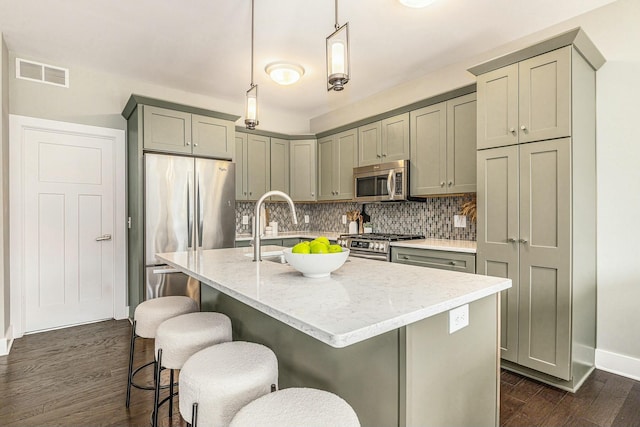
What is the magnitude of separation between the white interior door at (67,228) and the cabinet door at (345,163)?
8.73ft

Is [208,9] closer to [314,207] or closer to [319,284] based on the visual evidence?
[319,284]

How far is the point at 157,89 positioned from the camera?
13.5 ft

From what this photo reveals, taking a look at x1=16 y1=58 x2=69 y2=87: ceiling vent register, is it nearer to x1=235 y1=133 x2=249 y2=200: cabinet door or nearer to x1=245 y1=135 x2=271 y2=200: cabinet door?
x1=235 y1=133 x2=249 y2=200: cabinet door

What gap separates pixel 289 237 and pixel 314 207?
106 centimetres

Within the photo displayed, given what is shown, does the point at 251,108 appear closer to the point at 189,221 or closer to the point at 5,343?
the point at 189,221

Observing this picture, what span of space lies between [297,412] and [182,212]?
3.00 m

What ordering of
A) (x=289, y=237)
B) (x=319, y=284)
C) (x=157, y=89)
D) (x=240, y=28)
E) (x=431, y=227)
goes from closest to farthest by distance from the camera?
(x=319, y=284) → (x=240, y=28) → (x=431, y=227) → (x=157, y=89) → (x=289, y=237)

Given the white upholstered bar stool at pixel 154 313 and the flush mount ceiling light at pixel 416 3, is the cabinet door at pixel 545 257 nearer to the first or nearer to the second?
the flush mount ceiling light at pixel 416 3

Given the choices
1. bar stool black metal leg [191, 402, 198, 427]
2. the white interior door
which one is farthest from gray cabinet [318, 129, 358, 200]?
bar stool black metal leg [191, 402, 198, 427]

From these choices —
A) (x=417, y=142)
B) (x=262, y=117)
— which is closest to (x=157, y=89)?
(x=262, y=117)

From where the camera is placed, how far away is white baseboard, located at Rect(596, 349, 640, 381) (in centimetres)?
244

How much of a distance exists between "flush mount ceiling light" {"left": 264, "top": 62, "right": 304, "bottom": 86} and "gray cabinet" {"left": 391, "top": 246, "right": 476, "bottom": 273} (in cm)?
209

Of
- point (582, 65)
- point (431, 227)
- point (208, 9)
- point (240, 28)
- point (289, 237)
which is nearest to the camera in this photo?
point (582, 65)

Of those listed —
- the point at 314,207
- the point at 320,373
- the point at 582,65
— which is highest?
the point at 582,65
